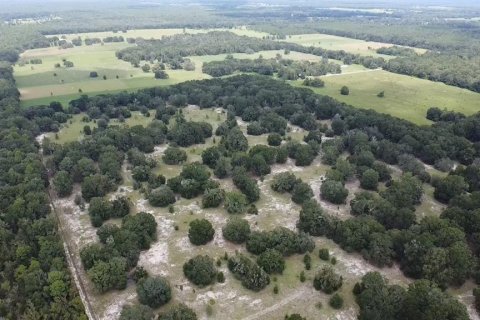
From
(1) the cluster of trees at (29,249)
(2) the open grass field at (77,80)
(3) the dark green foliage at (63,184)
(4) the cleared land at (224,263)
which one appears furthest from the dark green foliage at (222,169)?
(2) the open grass field at (77,80)

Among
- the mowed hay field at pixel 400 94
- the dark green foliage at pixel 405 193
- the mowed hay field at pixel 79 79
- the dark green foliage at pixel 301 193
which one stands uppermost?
the dark green foliage at pixel 405 193

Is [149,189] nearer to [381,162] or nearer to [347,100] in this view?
[381,162]

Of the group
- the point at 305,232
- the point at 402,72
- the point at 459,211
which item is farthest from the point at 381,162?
the point at 402,72

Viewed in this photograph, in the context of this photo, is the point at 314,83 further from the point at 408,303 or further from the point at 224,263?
the point at 408,303

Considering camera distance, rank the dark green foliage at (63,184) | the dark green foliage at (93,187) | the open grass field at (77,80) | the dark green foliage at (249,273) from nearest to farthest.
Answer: the dark green foliage at (249,273), the dark green foliage at (93,187), the dark green foliage at (63,184), the open grass field at (77,80)

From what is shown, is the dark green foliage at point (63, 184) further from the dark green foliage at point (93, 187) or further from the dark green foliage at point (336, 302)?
the dark green foliage at point (336, 302)

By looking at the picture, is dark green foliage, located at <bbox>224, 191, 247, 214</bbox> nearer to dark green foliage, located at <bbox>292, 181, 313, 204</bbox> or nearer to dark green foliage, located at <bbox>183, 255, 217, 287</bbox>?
dark green foliage, located at <bbox>292, 181, 313, 204</bbox>
